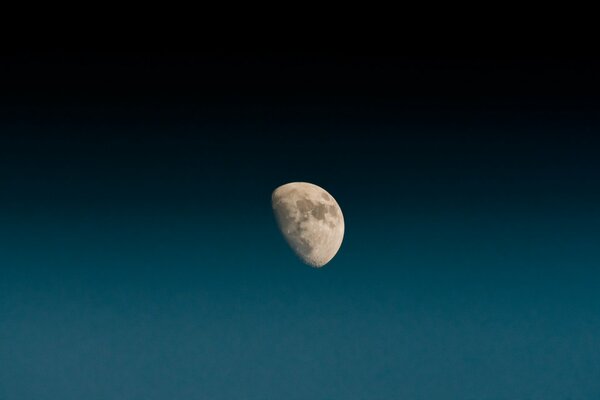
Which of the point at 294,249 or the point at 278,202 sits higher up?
the point at 278,202

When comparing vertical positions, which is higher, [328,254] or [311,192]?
[311,192]

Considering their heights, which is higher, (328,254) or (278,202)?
(278,202)
